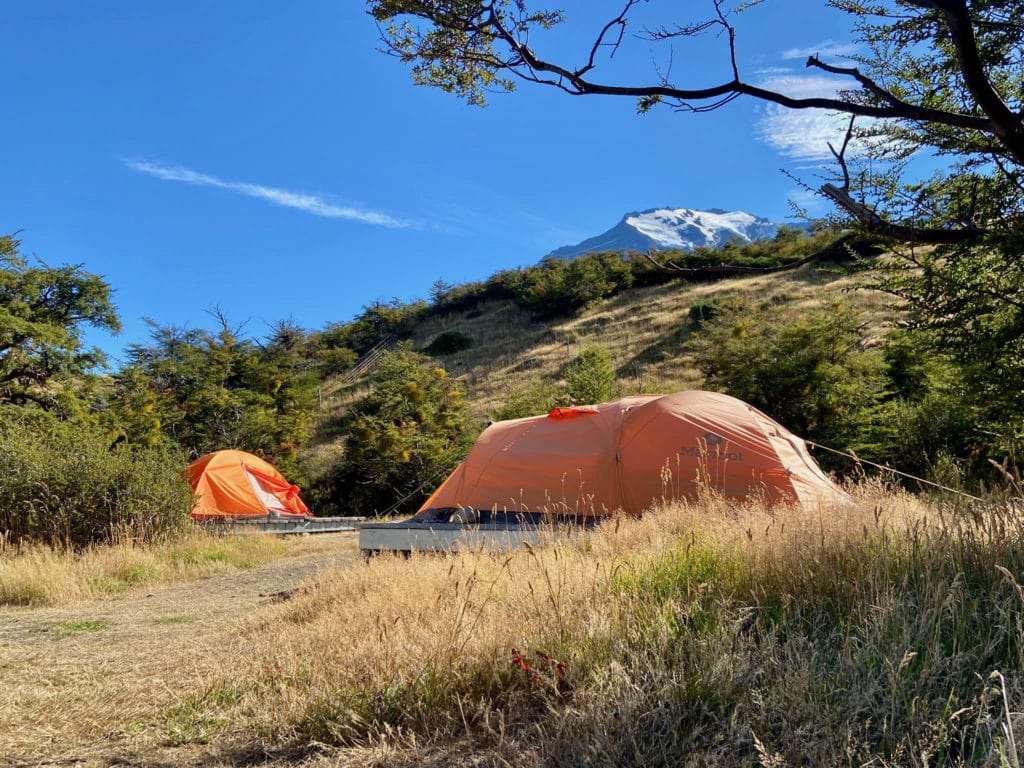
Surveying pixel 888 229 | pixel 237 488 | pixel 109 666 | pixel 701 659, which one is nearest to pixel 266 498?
pixel 237 488

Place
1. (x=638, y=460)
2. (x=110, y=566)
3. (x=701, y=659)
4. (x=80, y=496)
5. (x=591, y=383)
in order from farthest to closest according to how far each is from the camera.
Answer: (x=591, y=383), (x=80, y=496), (x=110, y=566), (x=638, y=460), (x=701, y=659)

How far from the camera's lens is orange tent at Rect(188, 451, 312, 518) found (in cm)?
1485

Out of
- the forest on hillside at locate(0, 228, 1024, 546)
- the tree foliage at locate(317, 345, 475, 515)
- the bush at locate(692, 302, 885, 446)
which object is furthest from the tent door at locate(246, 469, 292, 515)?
the bush at locate(692, 302, 885, 446)

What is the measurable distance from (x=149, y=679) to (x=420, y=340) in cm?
4204

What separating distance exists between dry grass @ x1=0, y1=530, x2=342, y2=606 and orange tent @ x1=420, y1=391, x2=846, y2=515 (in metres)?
3.51

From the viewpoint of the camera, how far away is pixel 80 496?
31.0 feet

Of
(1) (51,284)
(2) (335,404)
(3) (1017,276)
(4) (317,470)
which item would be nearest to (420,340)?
(2) (335,404)

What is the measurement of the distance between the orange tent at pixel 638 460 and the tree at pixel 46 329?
14.5m

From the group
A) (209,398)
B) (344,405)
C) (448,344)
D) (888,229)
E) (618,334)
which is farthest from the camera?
(448,344)

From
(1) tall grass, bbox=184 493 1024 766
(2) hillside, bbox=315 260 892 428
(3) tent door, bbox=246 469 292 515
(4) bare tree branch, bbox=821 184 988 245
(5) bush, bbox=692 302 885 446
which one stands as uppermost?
(2) hillside, bbox=315 260 892 428

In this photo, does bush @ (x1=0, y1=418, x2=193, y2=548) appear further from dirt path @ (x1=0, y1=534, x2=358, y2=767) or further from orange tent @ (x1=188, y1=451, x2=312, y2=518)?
orange tent @ (x1=188, y1=451, x2=312, y2=518)

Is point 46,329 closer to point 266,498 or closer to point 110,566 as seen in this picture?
point 266,498

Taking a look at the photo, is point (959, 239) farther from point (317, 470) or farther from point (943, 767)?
point (317, 470)

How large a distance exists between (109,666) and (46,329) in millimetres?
16635
